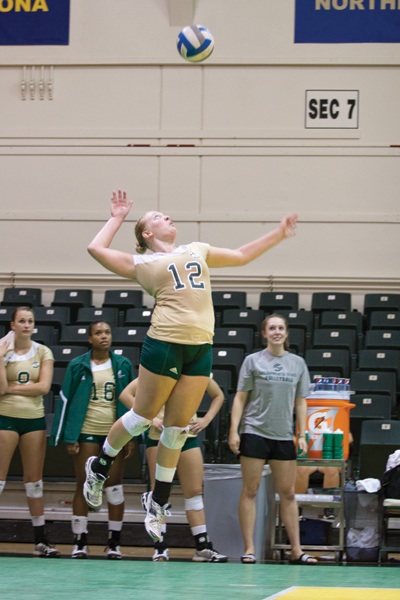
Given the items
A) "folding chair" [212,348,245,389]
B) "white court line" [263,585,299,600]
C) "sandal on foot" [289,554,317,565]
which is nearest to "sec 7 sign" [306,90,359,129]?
"folding chair" [212,348,245,389]

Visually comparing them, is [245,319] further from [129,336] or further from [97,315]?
[97,315]

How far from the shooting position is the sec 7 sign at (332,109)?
1312 cm

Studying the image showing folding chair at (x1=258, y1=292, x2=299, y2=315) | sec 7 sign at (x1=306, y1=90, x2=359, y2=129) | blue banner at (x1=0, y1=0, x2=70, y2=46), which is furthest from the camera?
blue banner at (x1=0, y1=0, x2=70, y2=46)

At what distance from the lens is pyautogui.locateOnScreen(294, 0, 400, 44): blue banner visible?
43.3 feet

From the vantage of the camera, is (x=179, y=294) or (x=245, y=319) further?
(x=245, y=319)

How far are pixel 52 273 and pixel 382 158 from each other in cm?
471

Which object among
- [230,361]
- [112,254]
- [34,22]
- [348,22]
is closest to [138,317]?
[230,361]

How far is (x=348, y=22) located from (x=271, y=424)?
24.4 ft

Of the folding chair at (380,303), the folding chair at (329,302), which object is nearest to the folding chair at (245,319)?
the folding chair at (329,302)

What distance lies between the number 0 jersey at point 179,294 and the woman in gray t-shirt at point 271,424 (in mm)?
2013

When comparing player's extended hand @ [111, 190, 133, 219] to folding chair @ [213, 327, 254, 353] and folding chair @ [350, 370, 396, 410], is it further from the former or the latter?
folding chair @ [213, 327, 254, 353]

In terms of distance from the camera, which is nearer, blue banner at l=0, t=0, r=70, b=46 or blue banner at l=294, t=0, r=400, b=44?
blue banner at l=294, t=0, r=400, b=44

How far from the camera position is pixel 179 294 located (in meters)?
5.62

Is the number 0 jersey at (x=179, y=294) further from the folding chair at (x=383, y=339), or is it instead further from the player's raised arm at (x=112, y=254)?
the folding chair at (x=383, y=339)
